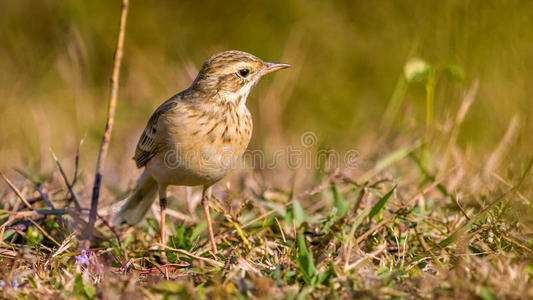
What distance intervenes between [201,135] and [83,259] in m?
1.54

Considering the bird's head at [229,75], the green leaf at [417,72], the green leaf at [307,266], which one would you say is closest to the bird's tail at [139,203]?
the bird's head at [229,75]

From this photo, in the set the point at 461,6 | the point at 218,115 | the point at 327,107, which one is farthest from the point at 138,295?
the point at 327,107

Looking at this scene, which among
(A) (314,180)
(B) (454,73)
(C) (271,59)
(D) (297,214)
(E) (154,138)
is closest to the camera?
(D) (297,214)

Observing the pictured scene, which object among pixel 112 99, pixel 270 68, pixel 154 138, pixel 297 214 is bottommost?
pixel 297 214

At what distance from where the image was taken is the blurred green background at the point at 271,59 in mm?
6598

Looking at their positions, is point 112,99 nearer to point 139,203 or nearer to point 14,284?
point 14,284

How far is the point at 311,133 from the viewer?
866 cm

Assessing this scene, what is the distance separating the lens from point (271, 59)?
31.3 feet

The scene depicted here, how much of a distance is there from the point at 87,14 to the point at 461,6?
23.5 ft

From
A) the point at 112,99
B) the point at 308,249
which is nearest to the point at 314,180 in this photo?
the point at 308,249

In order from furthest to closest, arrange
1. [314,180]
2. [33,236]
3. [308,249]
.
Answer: [314,180] < [33,236] < [308,249]

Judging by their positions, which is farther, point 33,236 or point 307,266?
point 33,236

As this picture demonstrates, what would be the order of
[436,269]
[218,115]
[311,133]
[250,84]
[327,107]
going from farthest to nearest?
[327,107], [311,133], [250,84], [218,115], [436,269]

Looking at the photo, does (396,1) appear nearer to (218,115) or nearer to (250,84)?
(250,84)
